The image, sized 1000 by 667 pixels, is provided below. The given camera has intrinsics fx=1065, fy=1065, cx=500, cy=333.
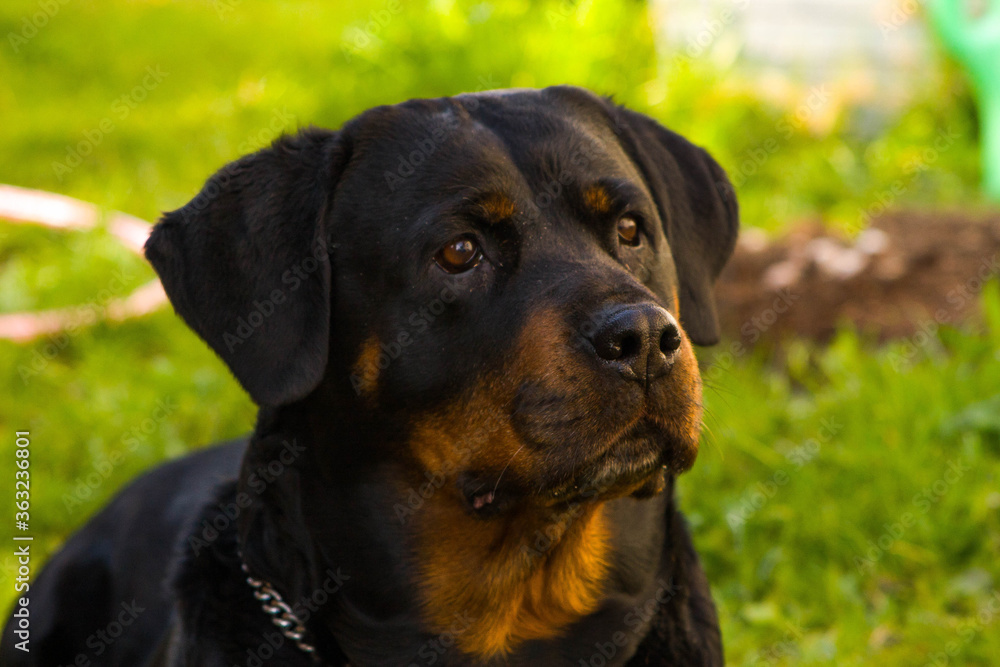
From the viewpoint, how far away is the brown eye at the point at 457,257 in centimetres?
244

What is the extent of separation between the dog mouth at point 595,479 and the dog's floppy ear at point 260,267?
47 centimetres

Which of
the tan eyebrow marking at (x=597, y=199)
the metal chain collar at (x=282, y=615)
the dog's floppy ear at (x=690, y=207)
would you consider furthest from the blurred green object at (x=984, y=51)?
the metal chain collar at (x=282, y=615)

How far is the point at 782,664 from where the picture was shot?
345 cm

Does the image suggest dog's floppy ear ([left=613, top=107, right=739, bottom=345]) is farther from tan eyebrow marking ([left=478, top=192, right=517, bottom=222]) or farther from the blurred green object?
the blurred green object

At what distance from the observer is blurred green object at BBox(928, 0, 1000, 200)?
6348 mm

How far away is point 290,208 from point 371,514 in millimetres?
764

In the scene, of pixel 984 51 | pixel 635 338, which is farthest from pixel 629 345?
pixel 984 51

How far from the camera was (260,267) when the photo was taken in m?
2.53

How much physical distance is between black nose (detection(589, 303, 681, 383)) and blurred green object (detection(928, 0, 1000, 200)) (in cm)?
507

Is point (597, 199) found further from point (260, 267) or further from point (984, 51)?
point (984, 51)

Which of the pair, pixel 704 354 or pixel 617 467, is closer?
pixel 617 467

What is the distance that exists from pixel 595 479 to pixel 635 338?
0.32 meters

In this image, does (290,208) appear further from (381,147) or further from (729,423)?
(729,423)

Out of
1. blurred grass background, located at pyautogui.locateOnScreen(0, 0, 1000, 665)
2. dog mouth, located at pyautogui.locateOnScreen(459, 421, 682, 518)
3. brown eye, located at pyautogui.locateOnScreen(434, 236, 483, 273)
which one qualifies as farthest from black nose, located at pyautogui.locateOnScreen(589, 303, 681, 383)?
blurred grass background, located at pyautogui.locateOnScreen(0, 0, 1000, 665)
